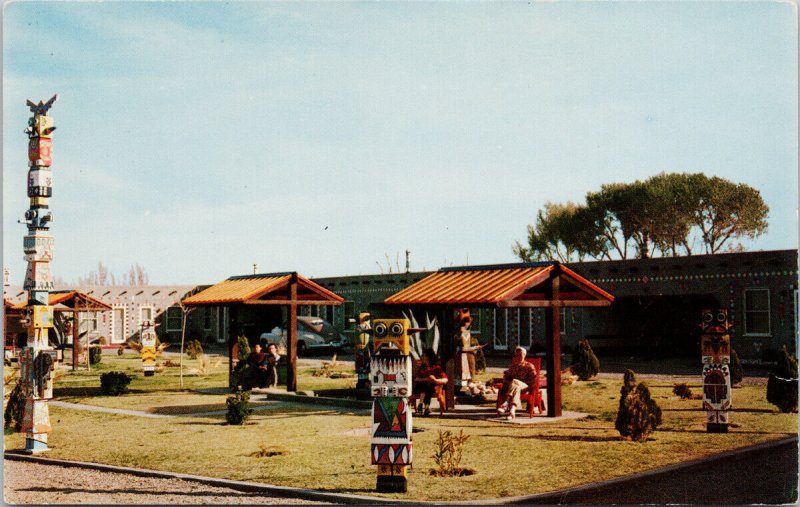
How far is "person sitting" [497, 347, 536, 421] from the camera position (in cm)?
1575

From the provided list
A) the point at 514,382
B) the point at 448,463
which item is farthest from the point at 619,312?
the point at 448,463

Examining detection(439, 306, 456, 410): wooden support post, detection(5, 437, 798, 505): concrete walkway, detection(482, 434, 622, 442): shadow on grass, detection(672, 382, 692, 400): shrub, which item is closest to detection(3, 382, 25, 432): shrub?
detection(5, 437, 798, 505): concrete walkway

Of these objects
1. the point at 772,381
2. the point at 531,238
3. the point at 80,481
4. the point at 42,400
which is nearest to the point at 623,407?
the point at 772,381

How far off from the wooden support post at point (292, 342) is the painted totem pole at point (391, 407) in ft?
34.3

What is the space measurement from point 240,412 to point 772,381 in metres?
9.96

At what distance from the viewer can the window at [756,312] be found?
85.0 feet

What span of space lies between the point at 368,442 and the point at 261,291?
747 centimetres

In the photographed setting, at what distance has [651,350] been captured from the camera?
31.1 metres

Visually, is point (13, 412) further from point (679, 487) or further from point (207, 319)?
point (207, 319)

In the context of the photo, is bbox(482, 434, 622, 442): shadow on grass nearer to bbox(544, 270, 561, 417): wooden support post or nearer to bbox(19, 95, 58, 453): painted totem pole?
bbox(544, 270, 561, 417): wooden support post

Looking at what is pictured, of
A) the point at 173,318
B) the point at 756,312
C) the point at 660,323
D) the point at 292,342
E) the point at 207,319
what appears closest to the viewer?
the point at 292,342

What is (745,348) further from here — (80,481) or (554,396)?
(80,481)

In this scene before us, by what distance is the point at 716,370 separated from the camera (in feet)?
44.2

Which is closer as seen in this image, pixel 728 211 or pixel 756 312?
pixel 756 312
